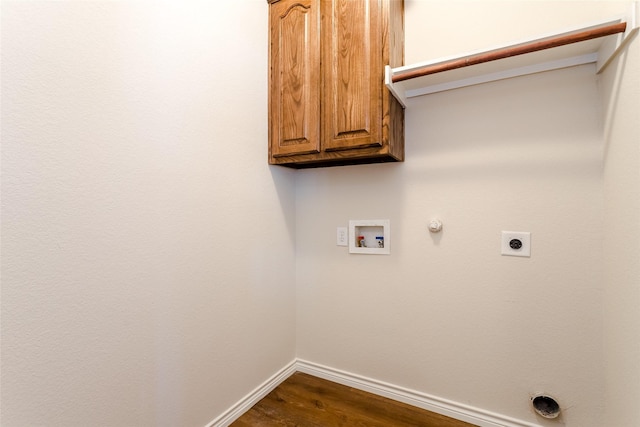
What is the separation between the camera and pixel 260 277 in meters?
1.67

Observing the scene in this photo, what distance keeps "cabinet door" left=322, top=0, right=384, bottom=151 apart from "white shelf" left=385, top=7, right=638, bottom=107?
11cm

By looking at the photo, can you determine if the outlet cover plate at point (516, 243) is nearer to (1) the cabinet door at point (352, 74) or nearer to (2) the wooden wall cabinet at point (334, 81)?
(2) the wooden wall cabinet at point (334, 81)

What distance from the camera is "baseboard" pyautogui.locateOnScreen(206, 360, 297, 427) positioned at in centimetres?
143

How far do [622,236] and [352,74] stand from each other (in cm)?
128

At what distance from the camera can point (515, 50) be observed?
112 centimetres

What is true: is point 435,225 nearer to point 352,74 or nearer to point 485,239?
point 485,239

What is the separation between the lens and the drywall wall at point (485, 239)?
4.11 feet

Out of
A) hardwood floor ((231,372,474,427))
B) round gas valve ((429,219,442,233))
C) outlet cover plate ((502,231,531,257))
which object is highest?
round gas valve ((429,219,442,233))

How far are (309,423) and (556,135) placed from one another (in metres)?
1.81

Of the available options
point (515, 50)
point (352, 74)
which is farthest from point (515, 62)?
point (352, 74)

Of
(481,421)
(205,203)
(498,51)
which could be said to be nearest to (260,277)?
(205,203)

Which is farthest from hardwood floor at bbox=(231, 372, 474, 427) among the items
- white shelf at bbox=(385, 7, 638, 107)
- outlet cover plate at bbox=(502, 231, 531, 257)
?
white shelf at bbox=(385, 7, 638, 107)

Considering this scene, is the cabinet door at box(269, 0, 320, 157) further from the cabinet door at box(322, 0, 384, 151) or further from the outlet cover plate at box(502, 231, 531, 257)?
the outlet cover plate at box(502, 231, 531, 257)

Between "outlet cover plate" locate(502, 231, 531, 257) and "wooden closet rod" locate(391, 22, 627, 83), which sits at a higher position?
"wooden closet rod" locate(391, 22, 627, 83)
